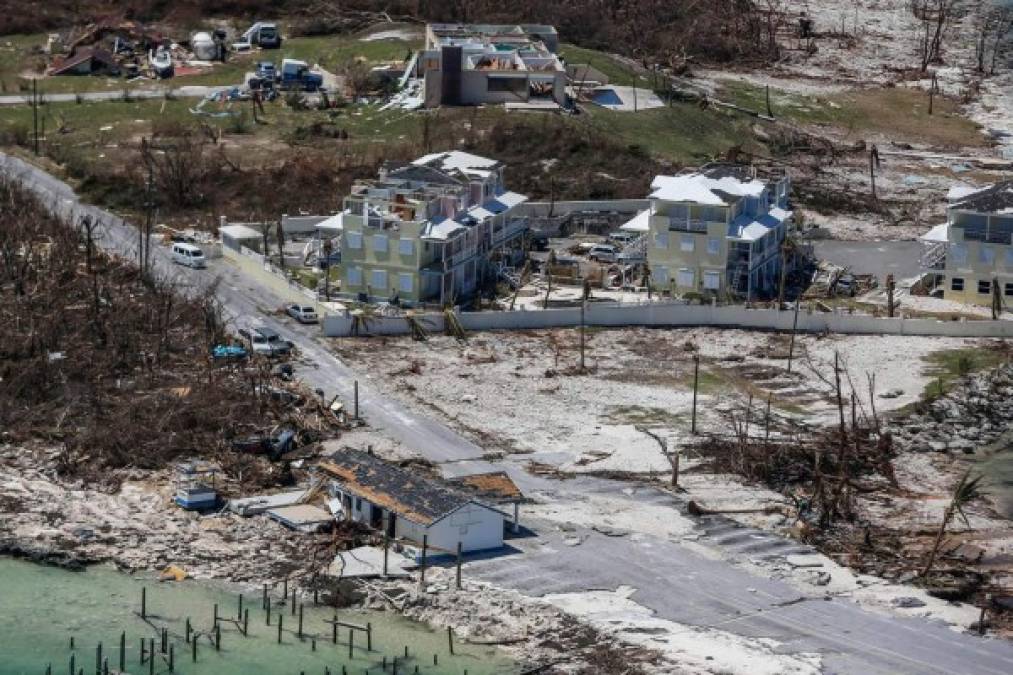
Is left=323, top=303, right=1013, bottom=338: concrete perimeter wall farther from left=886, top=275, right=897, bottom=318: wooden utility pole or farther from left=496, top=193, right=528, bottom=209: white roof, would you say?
left=496, top=193, right=528, bottom=209: white roof

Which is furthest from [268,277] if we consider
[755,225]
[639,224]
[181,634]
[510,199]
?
[181,634]

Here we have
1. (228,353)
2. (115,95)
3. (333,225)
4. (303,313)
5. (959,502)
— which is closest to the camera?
(959,502)

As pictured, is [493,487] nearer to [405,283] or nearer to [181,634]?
[181,634]

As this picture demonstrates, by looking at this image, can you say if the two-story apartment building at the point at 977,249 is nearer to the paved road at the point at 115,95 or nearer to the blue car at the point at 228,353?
the blue car at the point at 228,353

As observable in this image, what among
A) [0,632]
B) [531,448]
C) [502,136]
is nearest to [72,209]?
[502,136]

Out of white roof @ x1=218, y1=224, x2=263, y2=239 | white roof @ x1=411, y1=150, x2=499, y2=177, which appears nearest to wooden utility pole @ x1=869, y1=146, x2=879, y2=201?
white roof @ x1=411, y1=150, x2=499, y2=177
